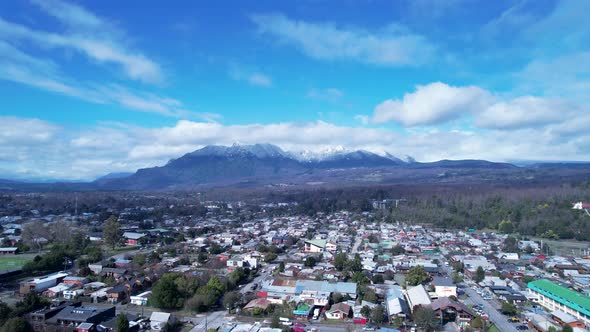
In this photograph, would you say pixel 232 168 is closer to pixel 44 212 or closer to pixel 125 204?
pixel 125 204

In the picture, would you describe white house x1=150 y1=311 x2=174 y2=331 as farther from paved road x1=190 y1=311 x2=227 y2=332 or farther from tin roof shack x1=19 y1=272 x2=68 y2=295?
tin roof shack x1=19 y1=272 x2=68 y2=295

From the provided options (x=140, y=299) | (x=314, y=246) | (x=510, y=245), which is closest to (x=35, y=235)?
(x=140, y=299)

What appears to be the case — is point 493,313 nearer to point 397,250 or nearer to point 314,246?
point 397,250

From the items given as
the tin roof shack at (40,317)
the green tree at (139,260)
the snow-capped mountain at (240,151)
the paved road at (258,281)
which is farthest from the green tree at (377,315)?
the snow-capped mountain at (240,151)

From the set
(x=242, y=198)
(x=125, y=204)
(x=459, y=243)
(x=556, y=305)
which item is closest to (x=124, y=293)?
(x=556, y=305)

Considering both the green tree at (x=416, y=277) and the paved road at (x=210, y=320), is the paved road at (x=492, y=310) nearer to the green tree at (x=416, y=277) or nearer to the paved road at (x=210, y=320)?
the green tree at (x=416, y=277)

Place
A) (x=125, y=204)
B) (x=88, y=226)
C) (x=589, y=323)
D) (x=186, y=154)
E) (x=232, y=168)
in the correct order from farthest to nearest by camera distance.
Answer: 1. (x=186, y=154)
2. (x=232, y=168)
3. (x=125, y=204)
4. (x=88, y=226)
5. (x=589, y=323)

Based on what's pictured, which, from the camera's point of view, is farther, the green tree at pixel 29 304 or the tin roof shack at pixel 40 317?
the green tree at pixel 29 304
